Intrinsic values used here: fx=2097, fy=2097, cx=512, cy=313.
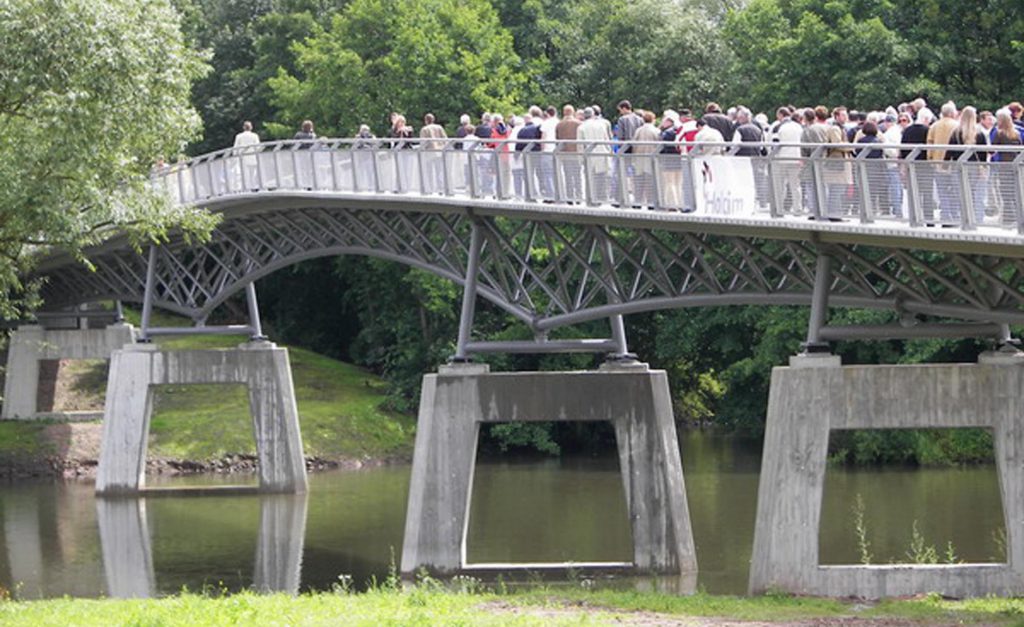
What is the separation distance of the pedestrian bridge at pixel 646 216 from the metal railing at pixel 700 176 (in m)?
0.03

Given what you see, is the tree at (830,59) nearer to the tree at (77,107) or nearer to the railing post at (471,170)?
the railing post at (471,170)

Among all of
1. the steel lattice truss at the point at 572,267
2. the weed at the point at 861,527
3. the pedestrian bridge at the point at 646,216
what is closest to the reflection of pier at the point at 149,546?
the pedestrian bridge at the point at 646,216

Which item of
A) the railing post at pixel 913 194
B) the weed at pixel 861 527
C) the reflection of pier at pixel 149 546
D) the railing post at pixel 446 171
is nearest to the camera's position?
the railing post at pixel 913 194

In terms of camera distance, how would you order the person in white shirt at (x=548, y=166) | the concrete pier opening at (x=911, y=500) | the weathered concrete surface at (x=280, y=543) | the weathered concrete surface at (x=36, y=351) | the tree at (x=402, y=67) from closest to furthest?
the person in white shirt at (x=548, y=166)
the concrete pier opening at (x=911, y=500)
the weathered concrete surface at (x=280, y=543)
the weathered concrete surface at (x=36, y=351)
the tree at (x=402, y=67)

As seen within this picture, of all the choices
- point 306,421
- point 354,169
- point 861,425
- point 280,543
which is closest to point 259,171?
point 354,169

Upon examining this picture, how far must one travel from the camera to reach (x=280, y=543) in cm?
4728

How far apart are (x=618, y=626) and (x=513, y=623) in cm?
138

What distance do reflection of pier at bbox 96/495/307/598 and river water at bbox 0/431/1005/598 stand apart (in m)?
0.05

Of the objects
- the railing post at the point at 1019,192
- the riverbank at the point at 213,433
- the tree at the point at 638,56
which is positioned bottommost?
the riverbank at the point at 213,433

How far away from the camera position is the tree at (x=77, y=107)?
95.6 ft

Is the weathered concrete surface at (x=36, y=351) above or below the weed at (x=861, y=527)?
above

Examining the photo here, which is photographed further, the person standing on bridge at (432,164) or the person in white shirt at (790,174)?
the person standing on bridge at (432,164)

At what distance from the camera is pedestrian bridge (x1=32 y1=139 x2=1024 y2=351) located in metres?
29.0

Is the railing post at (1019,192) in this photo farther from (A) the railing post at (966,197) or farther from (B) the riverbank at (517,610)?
(B) the riverbank at (517,610)
